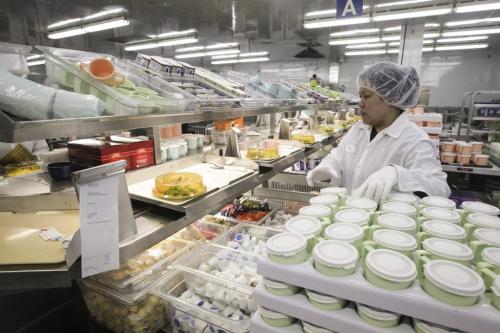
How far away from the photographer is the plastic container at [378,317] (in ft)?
2.41

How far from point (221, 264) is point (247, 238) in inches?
12.5

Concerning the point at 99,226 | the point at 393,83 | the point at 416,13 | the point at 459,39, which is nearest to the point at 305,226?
the point at 99,226

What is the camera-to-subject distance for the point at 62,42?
26.3 ft

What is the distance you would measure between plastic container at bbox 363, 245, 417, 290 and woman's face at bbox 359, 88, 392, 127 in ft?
4.81

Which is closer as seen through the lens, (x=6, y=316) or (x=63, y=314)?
(x=6, y=316)

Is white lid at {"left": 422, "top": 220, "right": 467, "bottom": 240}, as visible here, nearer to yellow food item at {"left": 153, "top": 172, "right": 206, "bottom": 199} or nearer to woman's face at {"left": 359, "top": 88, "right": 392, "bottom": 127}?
yellow food item at {"left": 153, "top": 172, "right": 206, "bottom": 199}

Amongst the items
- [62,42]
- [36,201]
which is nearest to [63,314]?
[36,201]

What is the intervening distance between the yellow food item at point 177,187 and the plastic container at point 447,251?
0.91 meters

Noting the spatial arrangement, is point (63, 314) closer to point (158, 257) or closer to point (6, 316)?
point (6, 316)

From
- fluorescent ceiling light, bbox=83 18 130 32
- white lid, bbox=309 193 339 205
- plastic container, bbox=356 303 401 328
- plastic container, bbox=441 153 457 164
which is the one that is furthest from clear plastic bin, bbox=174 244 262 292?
fluorescent ceiling light, bbox=83 18 130 32

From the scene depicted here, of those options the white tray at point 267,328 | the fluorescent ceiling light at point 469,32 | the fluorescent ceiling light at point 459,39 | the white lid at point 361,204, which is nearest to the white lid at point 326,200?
the white lid at point 361,204

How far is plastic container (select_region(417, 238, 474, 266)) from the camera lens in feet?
2.60

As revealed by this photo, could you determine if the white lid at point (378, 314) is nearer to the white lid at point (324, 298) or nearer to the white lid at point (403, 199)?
the white lid at point (324, 298)

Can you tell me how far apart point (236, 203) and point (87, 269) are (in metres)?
1.73
